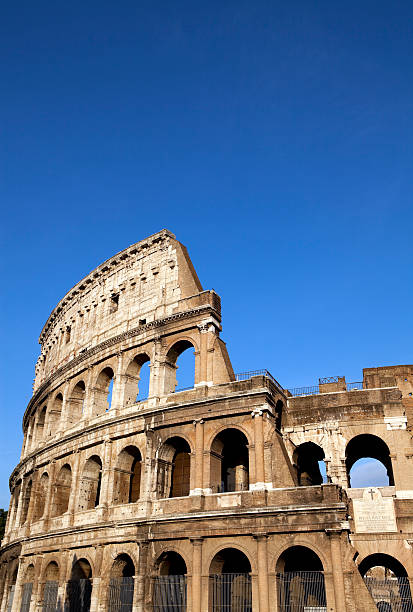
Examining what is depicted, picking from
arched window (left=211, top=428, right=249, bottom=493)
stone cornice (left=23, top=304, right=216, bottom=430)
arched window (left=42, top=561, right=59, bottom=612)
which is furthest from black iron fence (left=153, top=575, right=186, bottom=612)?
stone cornice (left=23, top=304, right=216, bottom=430)

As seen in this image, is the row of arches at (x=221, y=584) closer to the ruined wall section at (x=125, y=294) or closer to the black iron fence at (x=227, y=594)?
the black iron fence at (x=227, y=594)

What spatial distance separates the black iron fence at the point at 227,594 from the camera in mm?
17328

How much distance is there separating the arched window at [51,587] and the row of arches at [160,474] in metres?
2.17

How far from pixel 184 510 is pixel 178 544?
1.07 meters

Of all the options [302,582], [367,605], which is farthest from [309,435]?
[367,605]

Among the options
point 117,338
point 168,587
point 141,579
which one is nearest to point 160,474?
point 141,579

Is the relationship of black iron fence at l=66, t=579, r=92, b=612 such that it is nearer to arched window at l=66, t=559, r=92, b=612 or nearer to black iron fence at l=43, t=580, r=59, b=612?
arched window at l=66, t=559, r=92, b=612

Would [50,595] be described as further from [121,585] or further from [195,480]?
[195,480]

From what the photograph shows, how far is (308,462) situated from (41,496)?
12961 mm

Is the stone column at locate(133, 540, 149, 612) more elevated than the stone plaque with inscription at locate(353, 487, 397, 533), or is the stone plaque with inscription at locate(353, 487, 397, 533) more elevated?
the stone plaque with inscription at locate(353, 487, 397, 533)

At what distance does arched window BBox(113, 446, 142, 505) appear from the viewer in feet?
70.8

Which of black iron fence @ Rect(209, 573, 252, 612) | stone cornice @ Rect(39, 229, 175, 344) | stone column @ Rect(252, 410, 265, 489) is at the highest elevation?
stone cornice @ Rect(39, 229, 175, 344)

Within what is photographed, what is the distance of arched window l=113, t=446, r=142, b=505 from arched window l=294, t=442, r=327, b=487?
245 inches

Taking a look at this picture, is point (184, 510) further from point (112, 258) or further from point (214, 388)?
point (112, 258)
